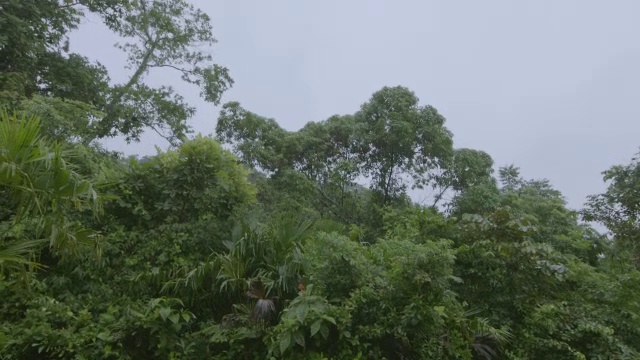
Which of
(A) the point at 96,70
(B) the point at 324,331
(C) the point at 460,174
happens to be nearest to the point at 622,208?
(C) the point at 460,174

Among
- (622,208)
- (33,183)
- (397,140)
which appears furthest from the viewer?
(397,140)

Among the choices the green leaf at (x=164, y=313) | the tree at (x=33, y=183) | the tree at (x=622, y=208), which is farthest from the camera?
the tree at (x=622, y=208)

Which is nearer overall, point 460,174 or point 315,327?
point 315,327

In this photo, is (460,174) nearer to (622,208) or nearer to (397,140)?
(397,140)

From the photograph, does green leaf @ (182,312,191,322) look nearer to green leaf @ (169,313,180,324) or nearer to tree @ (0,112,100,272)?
green leaf @ (169,313,180,324)

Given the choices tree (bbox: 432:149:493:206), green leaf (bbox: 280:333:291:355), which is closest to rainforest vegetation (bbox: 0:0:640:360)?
green leaf (bbox: 280:333:291:355)

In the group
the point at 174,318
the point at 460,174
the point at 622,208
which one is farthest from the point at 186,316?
the point at 460,174

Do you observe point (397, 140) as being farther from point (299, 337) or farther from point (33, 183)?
point (33, 183)

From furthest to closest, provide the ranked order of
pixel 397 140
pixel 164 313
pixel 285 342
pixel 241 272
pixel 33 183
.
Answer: pixel 397 140 → pixel 241 272 → pixel 164 313 → pixel 285 342 → pixel 33 183

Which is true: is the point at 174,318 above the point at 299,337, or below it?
below

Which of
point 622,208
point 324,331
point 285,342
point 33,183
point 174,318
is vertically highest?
point 622,208

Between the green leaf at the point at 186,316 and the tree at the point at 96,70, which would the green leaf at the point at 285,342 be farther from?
the tree at the point at 96,70

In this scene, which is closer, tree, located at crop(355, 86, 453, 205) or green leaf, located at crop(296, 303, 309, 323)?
green leaf, located at crop(296, 303, 309, 323)

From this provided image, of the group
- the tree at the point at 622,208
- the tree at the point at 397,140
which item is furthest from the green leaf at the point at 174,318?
the tree at the point at 397,140
